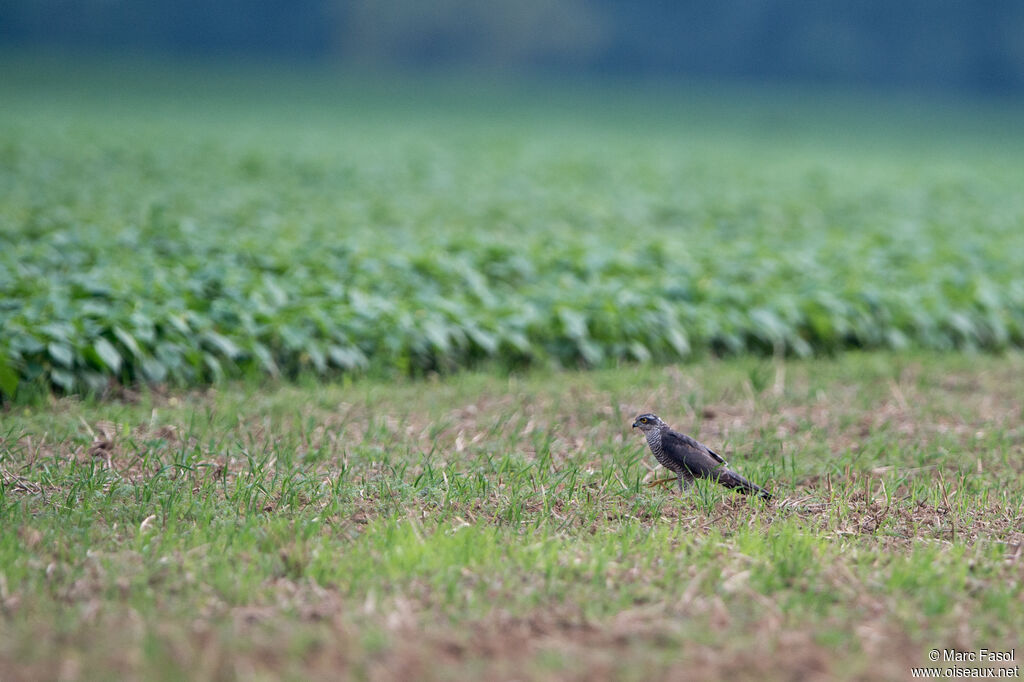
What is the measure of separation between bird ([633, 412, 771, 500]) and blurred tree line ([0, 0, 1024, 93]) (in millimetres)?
64997

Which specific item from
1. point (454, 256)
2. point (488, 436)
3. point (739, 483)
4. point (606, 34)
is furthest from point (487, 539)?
point (606, 34)

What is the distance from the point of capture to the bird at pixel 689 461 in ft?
15.8

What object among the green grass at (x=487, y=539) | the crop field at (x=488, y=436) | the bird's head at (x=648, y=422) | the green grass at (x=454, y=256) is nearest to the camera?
the green grass at (x=487, y=539)

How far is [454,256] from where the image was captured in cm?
959

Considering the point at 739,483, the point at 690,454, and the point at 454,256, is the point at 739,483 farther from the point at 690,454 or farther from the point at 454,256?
the point at 454,256

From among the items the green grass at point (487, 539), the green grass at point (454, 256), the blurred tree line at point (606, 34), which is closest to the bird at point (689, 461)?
the green grass at point (487, 539)

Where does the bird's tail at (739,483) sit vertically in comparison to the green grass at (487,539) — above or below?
above

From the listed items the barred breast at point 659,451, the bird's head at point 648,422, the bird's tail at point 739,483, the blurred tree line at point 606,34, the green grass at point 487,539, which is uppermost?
the blurred tree line at point 606,34

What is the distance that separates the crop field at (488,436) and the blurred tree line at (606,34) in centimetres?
5702

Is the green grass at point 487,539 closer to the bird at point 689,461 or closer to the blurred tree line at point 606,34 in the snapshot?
the bird at point 689,461

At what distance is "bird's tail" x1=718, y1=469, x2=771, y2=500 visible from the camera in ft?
A: 15.8

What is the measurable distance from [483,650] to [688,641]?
718 millimetres

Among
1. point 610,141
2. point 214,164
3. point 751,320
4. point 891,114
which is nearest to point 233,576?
point 751,320

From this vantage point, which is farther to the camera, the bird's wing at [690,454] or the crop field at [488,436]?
the bird's wing at [690,454]
